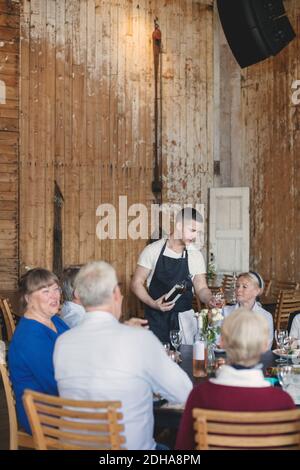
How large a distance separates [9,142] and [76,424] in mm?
6340

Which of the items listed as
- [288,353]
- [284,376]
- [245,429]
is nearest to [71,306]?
[288,353]

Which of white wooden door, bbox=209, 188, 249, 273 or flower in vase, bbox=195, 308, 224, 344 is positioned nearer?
flower in vase, bbox=195, 308, 224, 344

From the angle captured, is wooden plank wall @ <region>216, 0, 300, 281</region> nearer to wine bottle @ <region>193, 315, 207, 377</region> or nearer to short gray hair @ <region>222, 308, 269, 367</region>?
wine bottle @ <region>193, 315, 207, 377</region>

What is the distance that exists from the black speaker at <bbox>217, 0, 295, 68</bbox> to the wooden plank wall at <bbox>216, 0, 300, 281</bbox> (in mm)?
2588

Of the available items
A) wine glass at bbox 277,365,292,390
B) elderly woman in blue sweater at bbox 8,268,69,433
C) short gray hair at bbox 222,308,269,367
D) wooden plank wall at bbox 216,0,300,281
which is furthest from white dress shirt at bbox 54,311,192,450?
wooden plank wall at bbox 216,0,300,281

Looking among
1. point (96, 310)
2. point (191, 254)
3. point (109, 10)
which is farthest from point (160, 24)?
point (96, 310)

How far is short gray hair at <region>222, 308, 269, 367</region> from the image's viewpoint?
230 cm

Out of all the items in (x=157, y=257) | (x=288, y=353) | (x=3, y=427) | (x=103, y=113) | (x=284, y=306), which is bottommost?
(x=3, y=427)

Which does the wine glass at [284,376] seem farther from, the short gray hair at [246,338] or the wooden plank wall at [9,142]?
the wooden plank wall at [9,142]

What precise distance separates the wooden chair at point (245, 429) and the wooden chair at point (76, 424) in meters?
0.31

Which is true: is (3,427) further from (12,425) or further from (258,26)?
(258,26)

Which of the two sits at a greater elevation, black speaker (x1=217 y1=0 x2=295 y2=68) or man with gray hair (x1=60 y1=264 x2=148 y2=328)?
black speaker (x1=217 y1=0 x2=295 y2=68)

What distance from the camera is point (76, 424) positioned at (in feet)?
7.59

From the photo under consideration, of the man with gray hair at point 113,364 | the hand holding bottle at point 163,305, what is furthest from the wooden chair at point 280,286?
the man with gray hair at point 113,364
